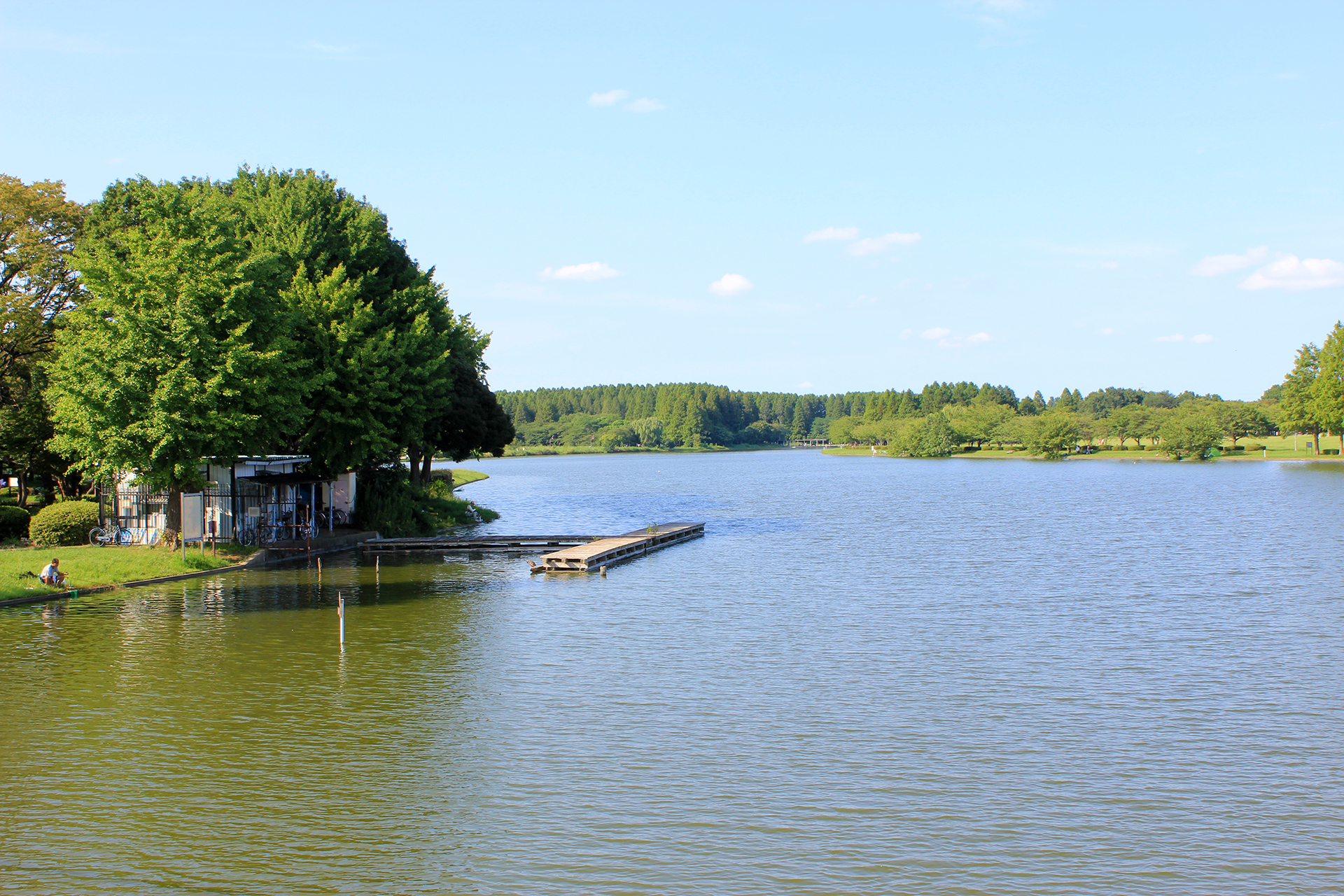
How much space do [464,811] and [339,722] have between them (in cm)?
582

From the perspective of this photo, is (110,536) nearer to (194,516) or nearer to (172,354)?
(194,516)

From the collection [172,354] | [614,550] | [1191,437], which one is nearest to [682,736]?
[614,550]

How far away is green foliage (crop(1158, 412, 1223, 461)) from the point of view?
17725 cm

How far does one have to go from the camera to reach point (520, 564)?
47.7 metres

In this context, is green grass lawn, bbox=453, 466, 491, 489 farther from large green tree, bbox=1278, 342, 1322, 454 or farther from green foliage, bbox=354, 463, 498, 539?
large green tree, bbox=1278, 342, 1322, 454

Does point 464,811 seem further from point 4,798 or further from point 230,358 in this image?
point 230,358

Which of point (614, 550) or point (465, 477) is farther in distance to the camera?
point (465, 477)

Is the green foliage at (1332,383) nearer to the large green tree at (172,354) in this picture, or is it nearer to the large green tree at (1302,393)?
the large green tree at (1302,393)

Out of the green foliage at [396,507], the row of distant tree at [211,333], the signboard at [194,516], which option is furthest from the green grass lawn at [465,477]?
the signboard at [194,516]

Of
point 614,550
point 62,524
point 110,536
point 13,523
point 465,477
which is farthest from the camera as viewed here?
point 465,477

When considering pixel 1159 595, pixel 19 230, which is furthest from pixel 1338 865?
pixel 19 230

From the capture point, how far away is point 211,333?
1577 inches

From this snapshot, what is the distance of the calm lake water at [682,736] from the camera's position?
13.9 metres

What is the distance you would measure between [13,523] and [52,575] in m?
13.6
